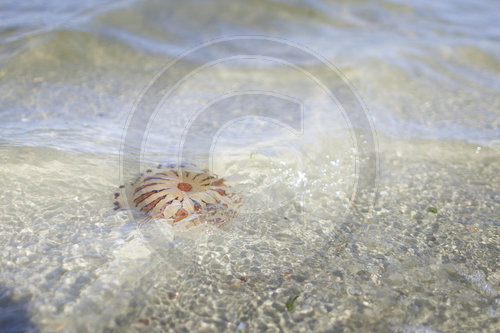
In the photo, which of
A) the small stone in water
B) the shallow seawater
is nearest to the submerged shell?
the shallow seawater

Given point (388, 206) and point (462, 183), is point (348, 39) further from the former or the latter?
point (388, 206)

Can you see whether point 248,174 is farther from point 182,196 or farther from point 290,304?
point 290,304

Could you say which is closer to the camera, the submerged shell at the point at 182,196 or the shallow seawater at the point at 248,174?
the shallow seawater at the point at 248,174

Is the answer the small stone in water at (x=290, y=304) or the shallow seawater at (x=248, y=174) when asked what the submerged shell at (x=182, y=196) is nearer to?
the shallow seawater at (x=248, y=174)

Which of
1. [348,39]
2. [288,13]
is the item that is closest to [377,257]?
[348,39]

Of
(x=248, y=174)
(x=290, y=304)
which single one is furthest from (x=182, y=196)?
(x=290, y=304)

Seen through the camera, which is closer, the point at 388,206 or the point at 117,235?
the point at 117,235

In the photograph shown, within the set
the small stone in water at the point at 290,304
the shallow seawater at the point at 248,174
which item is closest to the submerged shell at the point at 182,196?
the shallow seawater at the point at 248,174
